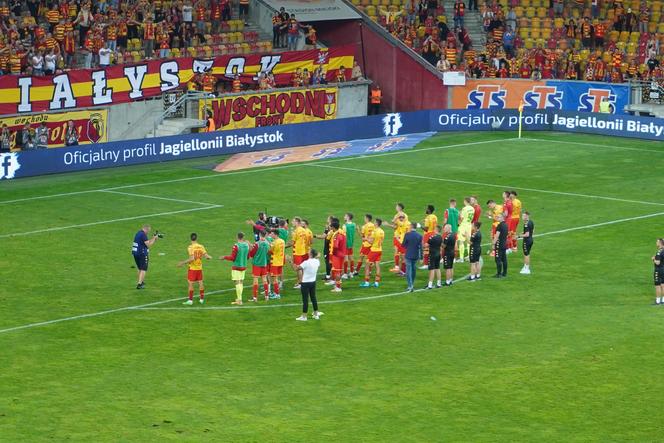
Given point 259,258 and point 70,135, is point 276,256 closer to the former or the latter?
point 259,258

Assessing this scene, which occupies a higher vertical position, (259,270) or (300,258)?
(300,258)

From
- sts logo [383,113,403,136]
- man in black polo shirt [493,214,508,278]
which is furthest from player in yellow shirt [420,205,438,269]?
sts logo [383,113,403,136]

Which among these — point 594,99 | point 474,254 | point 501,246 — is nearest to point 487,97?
point 594,99

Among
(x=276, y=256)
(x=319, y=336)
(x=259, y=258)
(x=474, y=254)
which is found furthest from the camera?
(x=474, y=254)

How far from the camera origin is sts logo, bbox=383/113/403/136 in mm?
64250

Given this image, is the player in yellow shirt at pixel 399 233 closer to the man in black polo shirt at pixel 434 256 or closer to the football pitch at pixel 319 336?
the man in black polo shirt at pixel 434 256

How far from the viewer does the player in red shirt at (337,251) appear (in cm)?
3447

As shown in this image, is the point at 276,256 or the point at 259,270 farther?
the point at 276,256

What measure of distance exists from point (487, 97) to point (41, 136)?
954 inches

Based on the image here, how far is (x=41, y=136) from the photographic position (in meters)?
55.3

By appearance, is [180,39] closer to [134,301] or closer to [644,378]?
[134,301]

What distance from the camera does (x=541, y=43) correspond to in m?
72.0

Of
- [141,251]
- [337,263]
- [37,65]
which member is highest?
[37,65]

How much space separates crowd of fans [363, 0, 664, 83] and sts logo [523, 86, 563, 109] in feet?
3.13
